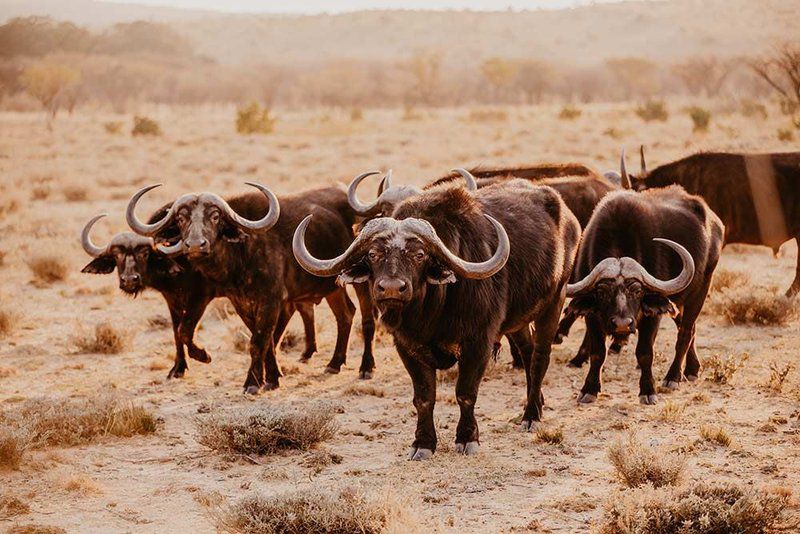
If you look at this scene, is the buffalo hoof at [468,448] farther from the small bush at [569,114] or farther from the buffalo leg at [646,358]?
the small bush at [569,114]

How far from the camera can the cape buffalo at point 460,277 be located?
275 inches

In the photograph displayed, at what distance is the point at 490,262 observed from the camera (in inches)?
281

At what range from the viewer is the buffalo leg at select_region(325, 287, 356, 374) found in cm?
1098

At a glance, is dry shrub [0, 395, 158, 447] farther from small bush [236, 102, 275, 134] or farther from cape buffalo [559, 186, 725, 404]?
small bush [236, 102, 275, 134]

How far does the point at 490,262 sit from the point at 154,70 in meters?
73.1

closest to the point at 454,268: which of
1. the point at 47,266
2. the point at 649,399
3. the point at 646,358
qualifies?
the point at 646,358

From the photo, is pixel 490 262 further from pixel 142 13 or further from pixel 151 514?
pixel 142 13

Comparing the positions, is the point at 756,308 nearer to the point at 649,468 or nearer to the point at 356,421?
the point at 356,421

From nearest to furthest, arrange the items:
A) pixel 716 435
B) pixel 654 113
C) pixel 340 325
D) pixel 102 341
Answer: pixel 716 435 < pixel 340 325 < pixel 102 341 < pixel 654 113

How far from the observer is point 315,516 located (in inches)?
231

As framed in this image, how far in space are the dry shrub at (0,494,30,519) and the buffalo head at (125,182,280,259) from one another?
321 centimetres

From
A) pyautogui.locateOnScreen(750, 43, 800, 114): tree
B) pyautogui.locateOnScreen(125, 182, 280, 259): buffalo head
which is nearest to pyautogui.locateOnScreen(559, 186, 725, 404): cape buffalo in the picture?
pyautogui.locateOnScreen(125, 182, 280, 259): buffalo head

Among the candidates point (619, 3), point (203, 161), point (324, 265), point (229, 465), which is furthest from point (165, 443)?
point (619, 3)

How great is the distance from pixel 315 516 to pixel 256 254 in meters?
4.46
